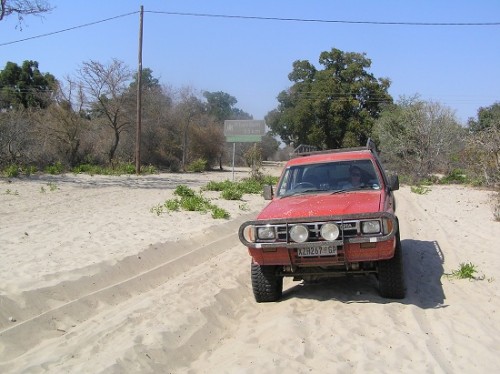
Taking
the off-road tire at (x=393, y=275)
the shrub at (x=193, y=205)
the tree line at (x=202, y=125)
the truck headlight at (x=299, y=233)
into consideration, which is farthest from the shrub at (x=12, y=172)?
the off-road tire at (x=393, y=275)

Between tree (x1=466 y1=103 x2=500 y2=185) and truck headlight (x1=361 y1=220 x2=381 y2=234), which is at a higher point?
tree (x1=466 y1=103 x2=500 y2=185)

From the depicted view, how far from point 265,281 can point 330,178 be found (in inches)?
73.1

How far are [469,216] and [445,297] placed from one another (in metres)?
8.18

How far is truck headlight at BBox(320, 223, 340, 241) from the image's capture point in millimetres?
5434

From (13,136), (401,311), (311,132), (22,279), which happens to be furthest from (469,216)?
(311,132)

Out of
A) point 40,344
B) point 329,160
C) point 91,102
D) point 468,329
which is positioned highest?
Result: point 91,102

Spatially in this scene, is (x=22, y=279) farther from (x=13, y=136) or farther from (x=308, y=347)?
(x=13, y=136)

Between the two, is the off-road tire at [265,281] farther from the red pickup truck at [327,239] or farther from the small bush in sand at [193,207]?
the small bush in sand at [193,207]

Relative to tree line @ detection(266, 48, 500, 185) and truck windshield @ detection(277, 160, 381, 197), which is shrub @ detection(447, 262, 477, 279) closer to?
truck windshield @ detection(277, 160, 381, 197)

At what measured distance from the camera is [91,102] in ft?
96.4

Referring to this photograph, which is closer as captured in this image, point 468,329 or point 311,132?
point 468,329

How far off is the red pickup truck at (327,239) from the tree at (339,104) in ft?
133

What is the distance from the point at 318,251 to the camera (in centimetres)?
552

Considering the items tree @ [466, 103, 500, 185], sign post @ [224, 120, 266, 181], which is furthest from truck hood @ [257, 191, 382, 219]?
sign post @ [224, 120, 266, 181]
